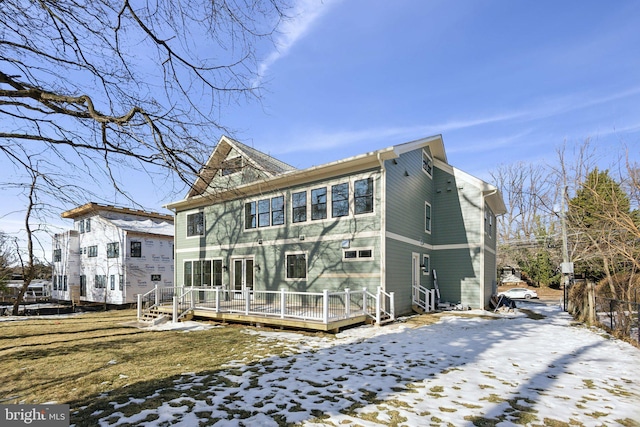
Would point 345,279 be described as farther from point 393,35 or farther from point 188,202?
point 188,202

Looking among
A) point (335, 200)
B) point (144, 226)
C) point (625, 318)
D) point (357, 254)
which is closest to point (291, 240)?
point (335, 200)

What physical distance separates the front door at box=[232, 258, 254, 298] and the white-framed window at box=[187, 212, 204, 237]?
10.2 ft

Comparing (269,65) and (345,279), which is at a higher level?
(269,65)

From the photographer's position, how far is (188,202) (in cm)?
1725

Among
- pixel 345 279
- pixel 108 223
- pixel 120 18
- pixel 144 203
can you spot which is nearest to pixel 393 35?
pixel 120 18

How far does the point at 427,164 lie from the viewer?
50.2 ft

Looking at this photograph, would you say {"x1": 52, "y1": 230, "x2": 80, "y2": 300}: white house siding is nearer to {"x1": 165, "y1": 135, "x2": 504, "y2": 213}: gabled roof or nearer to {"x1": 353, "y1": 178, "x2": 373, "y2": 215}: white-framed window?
{"x1": 165, "y1": 135, "x2": 504, "y2": 213}: gabled roof

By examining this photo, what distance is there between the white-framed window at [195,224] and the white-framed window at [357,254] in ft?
28.3

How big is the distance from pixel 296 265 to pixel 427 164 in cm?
762

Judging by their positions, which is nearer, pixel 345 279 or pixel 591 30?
pixel 591 30

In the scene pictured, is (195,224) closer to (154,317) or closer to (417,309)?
(154,317)

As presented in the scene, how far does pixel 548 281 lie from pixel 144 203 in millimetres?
35873

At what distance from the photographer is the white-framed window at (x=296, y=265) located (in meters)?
13.0

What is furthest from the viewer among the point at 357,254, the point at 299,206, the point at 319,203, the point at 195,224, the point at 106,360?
the point at 195,224
